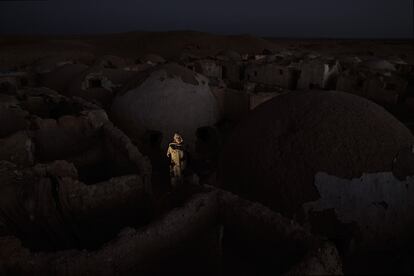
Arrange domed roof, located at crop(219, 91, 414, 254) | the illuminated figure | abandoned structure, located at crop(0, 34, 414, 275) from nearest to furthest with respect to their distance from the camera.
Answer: abandoned structure, located at crop(0, 34, 414, 275) → domed roof, located at crop(219, 91, 414, 254) → the illuminated figure

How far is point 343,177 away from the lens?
5.61m

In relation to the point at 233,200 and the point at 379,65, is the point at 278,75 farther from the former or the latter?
the point at 233,200

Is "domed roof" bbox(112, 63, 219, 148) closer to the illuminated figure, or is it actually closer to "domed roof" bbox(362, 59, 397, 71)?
the illuminated figure

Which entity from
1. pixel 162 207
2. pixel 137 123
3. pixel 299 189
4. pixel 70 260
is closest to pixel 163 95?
pixel 137 123

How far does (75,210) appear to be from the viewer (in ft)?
18.2

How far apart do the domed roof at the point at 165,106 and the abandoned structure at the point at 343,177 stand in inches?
223

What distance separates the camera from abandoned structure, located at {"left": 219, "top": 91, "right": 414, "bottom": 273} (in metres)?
5.64

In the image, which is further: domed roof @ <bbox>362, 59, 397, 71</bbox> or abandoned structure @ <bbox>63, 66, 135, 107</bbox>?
domed roof @ <bbox>362, 59, 397, 71</bbox>

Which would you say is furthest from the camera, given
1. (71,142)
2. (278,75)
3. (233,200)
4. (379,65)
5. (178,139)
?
(379,65)

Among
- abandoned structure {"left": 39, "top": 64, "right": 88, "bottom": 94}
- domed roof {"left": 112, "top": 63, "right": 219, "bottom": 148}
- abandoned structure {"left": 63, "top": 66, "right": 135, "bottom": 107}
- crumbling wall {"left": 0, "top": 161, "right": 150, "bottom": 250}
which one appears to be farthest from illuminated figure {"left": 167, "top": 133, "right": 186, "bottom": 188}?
abandoned structure {"left": 39, "top": 64, "right": 88, "bottom": 94}

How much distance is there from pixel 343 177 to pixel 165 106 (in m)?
7.37

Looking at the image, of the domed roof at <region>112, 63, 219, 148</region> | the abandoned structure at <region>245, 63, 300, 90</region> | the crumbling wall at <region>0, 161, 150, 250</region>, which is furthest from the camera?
the abandoned structure at <region>245, 63, 300, 90</region>

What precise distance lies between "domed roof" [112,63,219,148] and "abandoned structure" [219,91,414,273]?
5.66m

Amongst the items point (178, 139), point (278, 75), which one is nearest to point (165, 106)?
point (178, 139)
